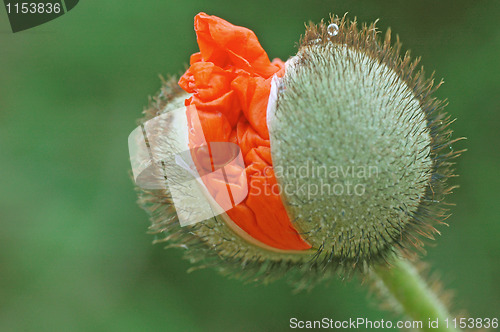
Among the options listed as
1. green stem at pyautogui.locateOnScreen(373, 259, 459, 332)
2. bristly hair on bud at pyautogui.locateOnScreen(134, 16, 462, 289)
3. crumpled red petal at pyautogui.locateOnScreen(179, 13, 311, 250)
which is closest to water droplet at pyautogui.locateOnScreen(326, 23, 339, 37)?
bristly hair on bud at pyautogui.locateOnScreen(134, 16, 462, 289)

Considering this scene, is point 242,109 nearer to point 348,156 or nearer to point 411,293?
point 348,156

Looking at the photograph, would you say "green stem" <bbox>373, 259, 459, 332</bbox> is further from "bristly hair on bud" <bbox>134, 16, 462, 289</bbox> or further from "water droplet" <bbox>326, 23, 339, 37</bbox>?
"water droplet" <bbox>326, 23, 339, 37</bbox>

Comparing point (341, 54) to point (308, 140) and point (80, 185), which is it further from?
point (80, 185)

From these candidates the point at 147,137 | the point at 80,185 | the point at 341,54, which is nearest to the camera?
the point at 341,54

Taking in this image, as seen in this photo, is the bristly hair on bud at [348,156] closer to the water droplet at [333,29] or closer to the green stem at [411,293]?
the water droplet at [333,29]

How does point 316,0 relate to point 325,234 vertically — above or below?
above

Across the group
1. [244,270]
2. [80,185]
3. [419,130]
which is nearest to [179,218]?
[244,270]
